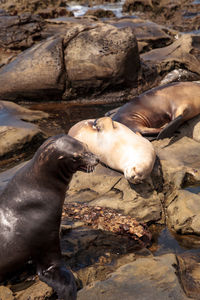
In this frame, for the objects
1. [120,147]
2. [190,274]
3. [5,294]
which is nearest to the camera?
[5,294]

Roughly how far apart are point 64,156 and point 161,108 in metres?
4.26

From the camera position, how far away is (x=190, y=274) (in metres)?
3.41

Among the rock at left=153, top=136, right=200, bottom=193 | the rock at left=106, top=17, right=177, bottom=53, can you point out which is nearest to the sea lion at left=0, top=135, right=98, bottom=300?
the rock at left=153, top=136, right=200, bottom=193

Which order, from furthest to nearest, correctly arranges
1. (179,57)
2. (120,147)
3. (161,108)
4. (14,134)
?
(179,57) → (14,134) → (161,108) → (120,147)

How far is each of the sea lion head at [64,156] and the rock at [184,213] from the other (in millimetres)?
1703

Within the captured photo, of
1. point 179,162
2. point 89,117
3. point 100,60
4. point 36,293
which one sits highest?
point 36,293

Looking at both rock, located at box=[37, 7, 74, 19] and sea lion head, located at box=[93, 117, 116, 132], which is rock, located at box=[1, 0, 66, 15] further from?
sea lion head, located at box=[93, 117, 116, 132]

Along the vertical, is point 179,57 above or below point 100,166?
below

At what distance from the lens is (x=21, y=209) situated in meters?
3.40

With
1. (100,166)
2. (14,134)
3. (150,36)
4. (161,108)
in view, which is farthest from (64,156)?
(150,36)

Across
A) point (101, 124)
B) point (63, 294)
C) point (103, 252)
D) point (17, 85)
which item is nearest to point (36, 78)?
point (17, 85)

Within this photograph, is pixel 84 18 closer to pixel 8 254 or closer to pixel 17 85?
pixel 17 85

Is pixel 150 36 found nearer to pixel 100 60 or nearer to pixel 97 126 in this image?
pixel 100 60

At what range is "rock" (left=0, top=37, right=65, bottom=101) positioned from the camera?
10969 mm
